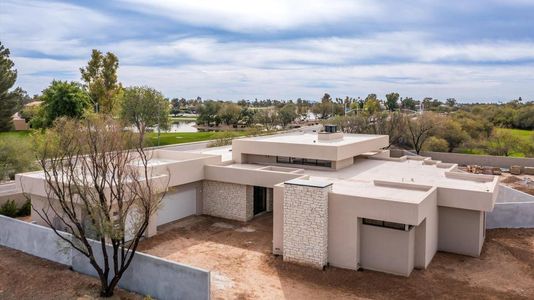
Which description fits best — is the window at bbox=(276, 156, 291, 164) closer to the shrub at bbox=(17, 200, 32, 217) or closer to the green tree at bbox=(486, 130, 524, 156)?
the shrub at bbox=(17, 200, 32, 217)

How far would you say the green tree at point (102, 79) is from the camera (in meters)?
55.6

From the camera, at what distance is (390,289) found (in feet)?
51.4

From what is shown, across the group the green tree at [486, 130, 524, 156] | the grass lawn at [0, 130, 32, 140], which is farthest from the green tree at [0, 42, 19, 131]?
the green tree at [486, 130, 524, 156]

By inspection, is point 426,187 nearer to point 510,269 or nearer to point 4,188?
point 510,269

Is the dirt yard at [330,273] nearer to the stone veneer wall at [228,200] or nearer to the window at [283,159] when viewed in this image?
the stone veneer wall at [228,200]

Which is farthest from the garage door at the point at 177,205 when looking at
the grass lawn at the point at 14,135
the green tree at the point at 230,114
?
the green tree at the point at 230,114

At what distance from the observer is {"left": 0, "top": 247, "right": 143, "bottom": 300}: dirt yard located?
49.3 ft

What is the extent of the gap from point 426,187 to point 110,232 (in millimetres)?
13761

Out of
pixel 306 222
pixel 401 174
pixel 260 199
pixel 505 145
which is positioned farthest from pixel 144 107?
pixel 505 145

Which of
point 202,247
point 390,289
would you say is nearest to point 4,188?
point 202,247

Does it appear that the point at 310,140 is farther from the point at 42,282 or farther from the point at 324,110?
the point at 324,110

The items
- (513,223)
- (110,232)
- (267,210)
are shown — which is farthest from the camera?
(267,210)

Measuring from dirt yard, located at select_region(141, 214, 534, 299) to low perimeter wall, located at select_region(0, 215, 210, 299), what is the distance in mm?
1310

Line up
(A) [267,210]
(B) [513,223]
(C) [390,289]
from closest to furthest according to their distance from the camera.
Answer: (C) [390,289], (B) [513,223], (A) [267,210]
